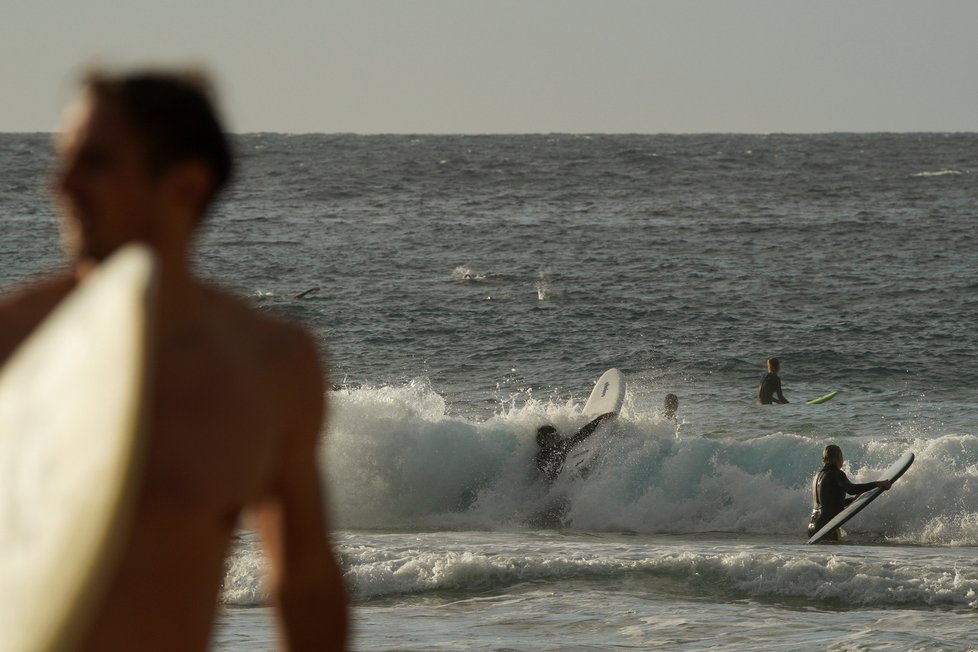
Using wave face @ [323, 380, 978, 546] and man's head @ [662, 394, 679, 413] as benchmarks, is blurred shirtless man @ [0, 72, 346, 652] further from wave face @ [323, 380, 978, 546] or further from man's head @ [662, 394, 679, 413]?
man's head @ [662, 394, 679, 413]

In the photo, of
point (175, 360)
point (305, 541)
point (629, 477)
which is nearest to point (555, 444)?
point (629, 477)

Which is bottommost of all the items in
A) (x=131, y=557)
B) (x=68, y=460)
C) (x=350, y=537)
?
(x=350, y=537)

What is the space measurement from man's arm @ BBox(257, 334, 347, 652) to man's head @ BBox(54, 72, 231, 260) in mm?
262

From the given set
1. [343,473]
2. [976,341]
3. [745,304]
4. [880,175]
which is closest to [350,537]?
[343,473]

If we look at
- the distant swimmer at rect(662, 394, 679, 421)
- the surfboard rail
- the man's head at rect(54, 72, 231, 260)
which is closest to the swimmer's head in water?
the surfboard rail

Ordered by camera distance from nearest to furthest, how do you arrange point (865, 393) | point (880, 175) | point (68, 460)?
point (68, 460) < point (865, 393) < point (880, 175)

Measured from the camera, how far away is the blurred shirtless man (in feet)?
5.03

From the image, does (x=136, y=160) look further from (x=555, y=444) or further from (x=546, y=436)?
(x=546, y=436)

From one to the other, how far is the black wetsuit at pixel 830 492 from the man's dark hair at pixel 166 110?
1293 centimetres

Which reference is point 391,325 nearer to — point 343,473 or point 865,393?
point 865,393

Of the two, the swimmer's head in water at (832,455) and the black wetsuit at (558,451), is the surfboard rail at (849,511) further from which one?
the black wetsuit at (558,451)

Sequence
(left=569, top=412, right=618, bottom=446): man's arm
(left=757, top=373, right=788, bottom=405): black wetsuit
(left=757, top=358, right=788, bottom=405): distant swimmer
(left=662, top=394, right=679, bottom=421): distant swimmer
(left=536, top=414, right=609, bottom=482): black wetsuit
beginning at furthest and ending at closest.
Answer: (left=757, top=373, right=788, bottom=405): black wetsuit, (left=757, top=358, right=788, bottom=405): distant swimmer, (left=662, top=394, right=679, bottom=421): distant swimmer, (left=569, top=412, right=618, bottom=446): man's arm, (left=536, top=414, right=609, bottom=482): black wetsuit

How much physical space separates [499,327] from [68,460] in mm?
30377

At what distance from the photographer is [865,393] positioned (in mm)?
24938
